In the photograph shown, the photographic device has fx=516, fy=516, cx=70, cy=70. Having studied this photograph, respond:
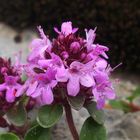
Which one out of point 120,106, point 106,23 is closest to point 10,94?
point 120,106

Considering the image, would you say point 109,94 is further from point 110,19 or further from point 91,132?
point 110,19

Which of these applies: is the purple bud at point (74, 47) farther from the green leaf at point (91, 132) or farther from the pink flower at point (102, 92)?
the green leaf at point (91, 132)

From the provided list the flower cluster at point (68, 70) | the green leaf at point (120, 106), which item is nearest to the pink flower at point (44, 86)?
the flower cluster at point (68, 70)

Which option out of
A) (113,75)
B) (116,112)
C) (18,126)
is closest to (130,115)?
(116,112)

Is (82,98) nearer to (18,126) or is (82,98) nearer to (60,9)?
(18,126)

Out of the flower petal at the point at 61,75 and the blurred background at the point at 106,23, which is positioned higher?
the flower petal at the point at 61,75
